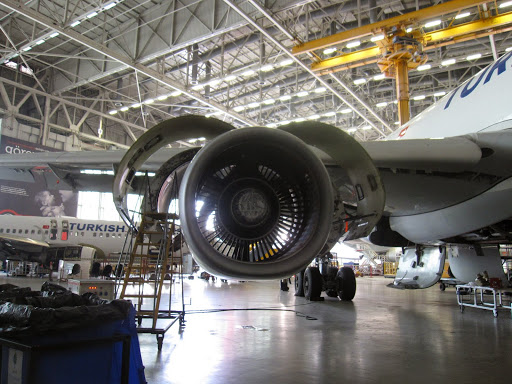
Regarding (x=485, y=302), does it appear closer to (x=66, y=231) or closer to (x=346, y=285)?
(x=346, y=285)

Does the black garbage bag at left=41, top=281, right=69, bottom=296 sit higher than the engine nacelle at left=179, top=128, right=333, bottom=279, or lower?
lower

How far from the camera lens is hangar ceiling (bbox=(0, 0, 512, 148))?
1384cm

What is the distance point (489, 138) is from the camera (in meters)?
3.91

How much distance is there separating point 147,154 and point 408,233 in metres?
4.32

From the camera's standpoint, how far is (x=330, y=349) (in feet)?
13.6

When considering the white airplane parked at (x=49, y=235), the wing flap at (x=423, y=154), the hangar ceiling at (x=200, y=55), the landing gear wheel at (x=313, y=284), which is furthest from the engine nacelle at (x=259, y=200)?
the white airplane parked at (x=49, y=235)

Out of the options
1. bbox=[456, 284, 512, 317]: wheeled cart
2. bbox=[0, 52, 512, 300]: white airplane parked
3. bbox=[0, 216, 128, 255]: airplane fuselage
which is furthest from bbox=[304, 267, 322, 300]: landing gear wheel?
bbox=[0, 216, 128, 255]: airplane fuselage

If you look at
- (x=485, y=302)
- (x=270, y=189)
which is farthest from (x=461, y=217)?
(x=485, y=302)

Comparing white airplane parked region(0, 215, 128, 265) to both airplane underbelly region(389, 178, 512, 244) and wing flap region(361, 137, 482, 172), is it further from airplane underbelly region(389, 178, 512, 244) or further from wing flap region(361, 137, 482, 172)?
wing flap region(361, 137, 482, 172)

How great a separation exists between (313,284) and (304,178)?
6834mm

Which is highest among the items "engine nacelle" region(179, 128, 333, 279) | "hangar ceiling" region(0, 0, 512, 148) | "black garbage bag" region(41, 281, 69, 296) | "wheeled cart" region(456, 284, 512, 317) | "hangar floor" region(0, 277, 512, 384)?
"hangar ceiling" region(0, 0, 512, 148)

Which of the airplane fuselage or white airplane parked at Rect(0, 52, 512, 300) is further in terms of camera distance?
the airplane fuselage

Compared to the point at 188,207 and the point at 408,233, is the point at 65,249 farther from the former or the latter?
the point at 188,207

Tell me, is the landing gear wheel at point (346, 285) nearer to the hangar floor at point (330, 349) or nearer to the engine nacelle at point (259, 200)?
the hangar floor at point (330, 349)
